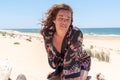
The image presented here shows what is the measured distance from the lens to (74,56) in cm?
396

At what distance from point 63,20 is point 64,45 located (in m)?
0.29

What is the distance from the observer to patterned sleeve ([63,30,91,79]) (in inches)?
156

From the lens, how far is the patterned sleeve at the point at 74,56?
3.95 metres

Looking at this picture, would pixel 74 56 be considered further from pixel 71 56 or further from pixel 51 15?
pixel 51 15

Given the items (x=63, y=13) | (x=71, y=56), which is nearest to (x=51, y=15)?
(x=63, y=13)

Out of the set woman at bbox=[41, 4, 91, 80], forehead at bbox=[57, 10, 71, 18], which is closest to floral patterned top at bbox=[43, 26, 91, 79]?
woman at bbox=[41, 4, 91, 80]

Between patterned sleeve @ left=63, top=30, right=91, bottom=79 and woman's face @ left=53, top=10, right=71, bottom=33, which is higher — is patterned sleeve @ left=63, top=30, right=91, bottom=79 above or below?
below

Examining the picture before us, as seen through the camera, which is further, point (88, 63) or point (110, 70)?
point (110, 70)

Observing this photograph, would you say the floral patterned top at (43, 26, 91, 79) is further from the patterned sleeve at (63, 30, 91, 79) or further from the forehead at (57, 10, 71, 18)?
the forehead at (57, 10, 71, 18)

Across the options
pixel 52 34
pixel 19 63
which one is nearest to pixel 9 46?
pixel 19 63

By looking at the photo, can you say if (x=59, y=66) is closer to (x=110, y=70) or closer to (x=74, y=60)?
(x=74, y=60)

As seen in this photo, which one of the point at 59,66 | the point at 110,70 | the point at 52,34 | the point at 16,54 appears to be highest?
the point at 52,34

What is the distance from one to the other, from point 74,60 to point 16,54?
492cm

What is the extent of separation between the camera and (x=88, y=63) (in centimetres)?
412
